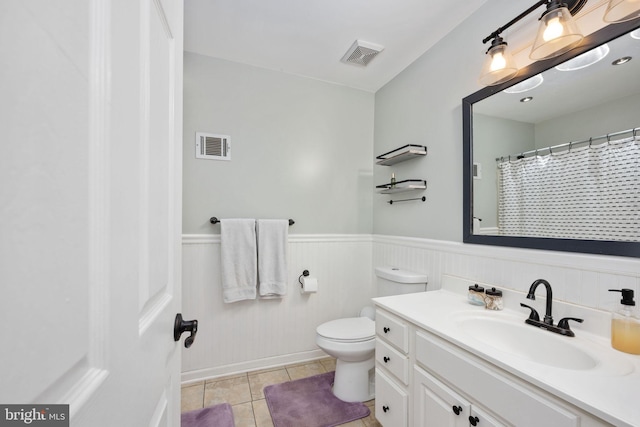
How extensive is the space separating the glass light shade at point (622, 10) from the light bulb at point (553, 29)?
133 millimetres

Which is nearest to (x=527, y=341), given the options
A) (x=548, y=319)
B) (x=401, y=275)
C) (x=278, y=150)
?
(x=548, y=319)

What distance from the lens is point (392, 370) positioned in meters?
1.36

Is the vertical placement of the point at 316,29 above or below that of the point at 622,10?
above

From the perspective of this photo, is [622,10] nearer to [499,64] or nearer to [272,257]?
[499,64]

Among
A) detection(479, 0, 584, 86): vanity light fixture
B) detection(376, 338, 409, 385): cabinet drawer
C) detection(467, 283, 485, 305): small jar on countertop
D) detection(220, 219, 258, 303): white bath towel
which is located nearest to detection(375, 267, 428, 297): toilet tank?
detection(467, 283, 485, 305): small jar on countertop

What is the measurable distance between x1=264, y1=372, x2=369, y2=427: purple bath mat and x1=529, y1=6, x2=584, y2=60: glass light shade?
215cm

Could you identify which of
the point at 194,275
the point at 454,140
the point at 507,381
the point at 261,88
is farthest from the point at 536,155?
the point at 194,275

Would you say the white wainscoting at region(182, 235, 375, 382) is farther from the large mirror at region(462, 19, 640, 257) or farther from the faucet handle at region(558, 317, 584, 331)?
the faucet handle at region(558, 317, 584, 331)

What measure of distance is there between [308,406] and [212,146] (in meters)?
1.94

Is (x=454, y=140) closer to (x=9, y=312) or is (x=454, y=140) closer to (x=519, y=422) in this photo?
(x=519, y=422)

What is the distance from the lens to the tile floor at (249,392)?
5.41 feet

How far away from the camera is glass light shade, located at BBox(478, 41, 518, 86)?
52.9 inches

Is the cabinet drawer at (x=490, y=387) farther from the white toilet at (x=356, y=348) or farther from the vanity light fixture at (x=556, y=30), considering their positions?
the vanity light fixture at (x=556, y=30)

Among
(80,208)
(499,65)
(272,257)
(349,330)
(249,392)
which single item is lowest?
(249,392)
